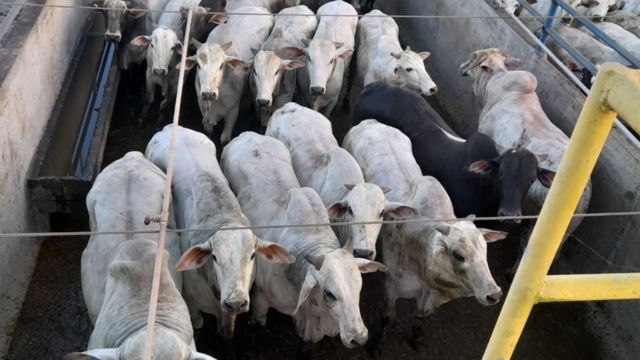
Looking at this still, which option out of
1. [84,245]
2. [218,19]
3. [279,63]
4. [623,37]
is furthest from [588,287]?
[623,37]

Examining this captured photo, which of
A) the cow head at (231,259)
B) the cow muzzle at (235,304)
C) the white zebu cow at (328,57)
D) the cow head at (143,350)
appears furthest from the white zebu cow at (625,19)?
the cow head at (143,350)

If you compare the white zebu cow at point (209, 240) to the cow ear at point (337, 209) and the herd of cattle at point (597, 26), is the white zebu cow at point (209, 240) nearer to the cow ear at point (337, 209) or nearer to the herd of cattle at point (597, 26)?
the cow ear at point (337, 209)

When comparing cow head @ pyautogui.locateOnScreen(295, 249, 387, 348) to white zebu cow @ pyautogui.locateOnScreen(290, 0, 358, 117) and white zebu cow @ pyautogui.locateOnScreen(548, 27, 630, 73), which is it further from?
white zebu cow @ pyautogui.locateOnScreen(548, 27, 630, 73)

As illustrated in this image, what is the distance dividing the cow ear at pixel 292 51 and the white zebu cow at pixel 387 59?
1.10 metres

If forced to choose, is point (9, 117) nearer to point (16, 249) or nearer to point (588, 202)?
point (16, 249)

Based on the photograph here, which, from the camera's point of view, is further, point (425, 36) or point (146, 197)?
point (425, 36)

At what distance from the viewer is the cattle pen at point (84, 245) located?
5020 mm

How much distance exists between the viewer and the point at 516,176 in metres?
5.25

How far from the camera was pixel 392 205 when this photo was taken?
15.7 feet

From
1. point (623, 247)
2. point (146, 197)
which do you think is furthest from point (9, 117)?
point (623, 247)

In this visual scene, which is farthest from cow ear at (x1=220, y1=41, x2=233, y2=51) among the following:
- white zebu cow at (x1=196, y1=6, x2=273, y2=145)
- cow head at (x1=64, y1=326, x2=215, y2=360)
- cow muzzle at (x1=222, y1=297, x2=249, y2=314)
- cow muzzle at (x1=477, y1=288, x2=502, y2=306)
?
cow head at (x1=64, y1=326, x2=215, y2=360)

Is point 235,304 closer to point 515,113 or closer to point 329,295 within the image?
point 329,295

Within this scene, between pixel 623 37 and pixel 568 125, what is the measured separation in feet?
10.2

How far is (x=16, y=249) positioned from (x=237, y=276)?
8.40 feet
